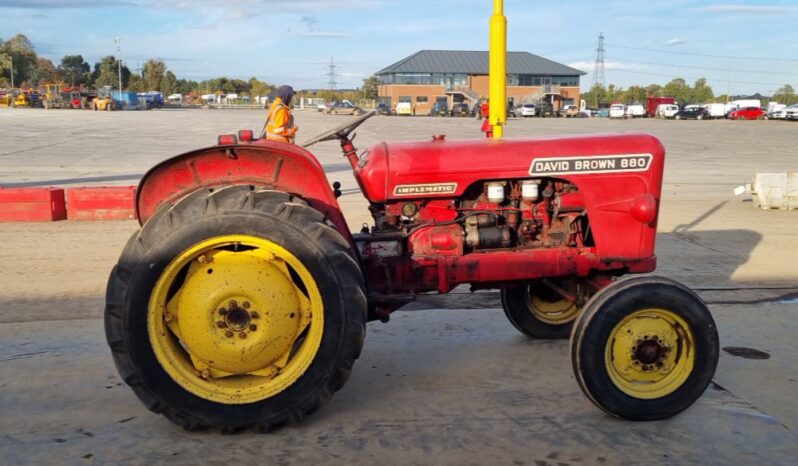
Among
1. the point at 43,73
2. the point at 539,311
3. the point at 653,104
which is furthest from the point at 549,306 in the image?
the point at 43,73

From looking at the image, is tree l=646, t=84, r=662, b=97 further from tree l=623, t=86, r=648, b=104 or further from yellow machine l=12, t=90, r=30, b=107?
yellow machine l=12, t=90, r=30, b=107

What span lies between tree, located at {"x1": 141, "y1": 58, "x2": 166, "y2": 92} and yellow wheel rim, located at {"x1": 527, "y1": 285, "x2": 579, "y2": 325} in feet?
386

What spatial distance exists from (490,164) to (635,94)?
116 meters

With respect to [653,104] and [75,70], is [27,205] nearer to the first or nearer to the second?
[653,104]

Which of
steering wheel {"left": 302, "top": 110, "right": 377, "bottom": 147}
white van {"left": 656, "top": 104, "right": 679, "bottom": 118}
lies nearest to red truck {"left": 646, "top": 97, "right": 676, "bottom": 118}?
white van {"left": 656, "top": 104, "right": 679, "bottom": 118}

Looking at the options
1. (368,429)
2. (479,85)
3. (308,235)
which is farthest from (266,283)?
(479,85)

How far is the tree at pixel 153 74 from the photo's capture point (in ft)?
377

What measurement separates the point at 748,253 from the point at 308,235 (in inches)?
267

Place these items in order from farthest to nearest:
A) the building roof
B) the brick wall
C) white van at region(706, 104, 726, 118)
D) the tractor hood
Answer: the building roof → the brick wall → white van at region(706, 104, 726, 118) → the tractor hood

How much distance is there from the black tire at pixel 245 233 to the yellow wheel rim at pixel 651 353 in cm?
145

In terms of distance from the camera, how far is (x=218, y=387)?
3.98m

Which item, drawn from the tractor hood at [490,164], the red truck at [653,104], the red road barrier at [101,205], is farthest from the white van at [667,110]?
the tractor hood at [490,164]

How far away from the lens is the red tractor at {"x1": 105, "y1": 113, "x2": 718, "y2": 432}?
3.86 meters

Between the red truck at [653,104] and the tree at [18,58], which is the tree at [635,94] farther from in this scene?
the tree at [18,58]
